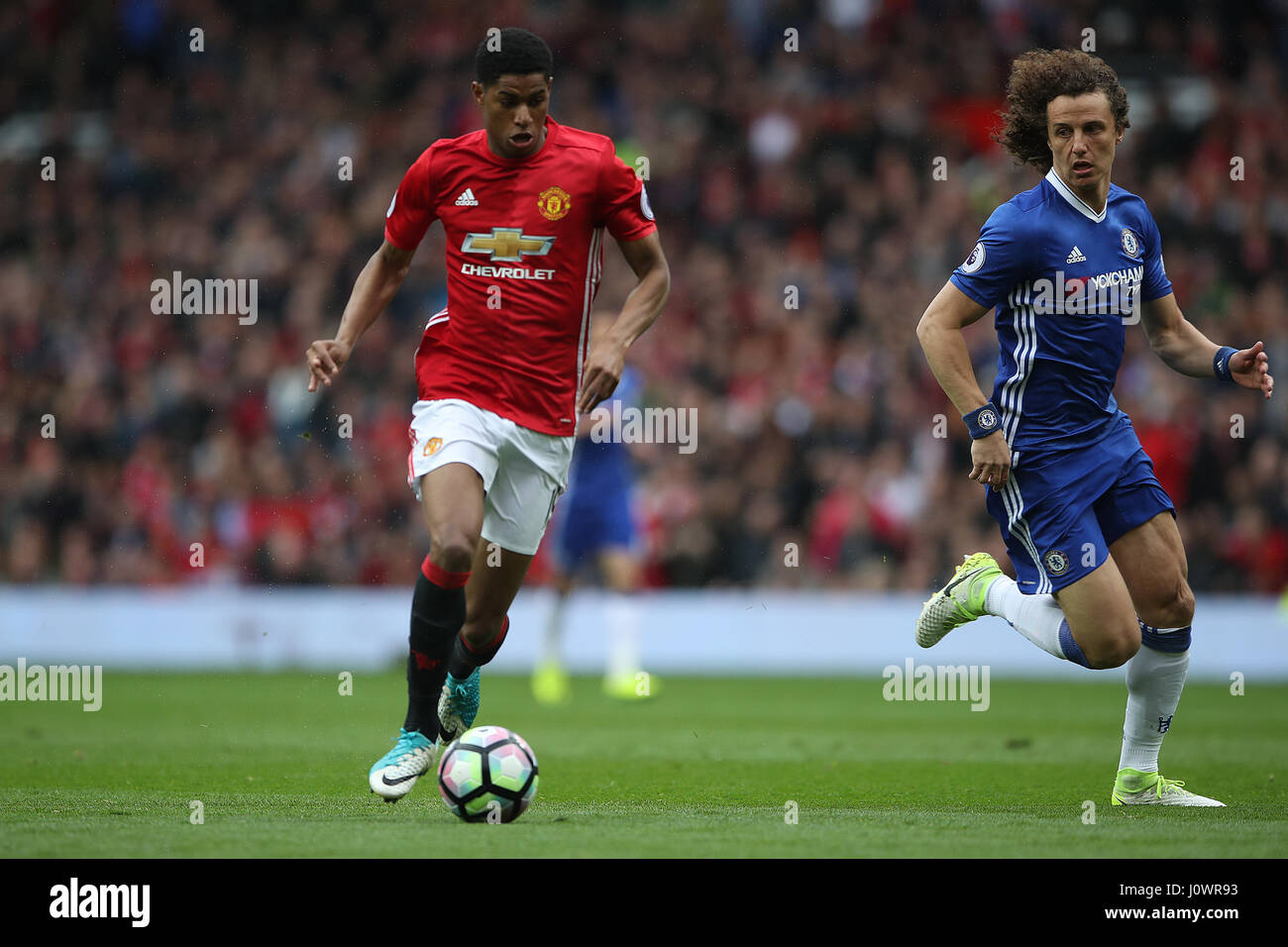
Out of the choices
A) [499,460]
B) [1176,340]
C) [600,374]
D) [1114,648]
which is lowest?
[1114,648]

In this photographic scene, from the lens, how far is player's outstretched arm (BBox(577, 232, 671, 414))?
617 cm

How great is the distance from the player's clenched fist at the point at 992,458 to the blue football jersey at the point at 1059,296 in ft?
0.87

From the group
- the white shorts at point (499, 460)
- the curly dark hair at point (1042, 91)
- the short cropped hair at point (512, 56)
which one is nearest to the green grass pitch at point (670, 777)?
the white shorts at point (499, 460)

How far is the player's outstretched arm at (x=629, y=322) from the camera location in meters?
6.17

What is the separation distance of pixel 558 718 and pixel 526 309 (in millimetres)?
4954

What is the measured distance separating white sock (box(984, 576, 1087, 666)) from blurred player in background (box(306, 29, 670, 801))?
6.09 feet

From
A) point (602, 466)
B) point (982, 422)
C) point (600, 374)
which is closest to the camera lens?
point (600, 374)

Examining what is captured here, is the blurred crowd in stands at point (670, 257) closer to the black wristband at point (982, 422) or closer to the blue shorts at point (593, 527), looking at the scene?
the blue shorts at point (593, 527)

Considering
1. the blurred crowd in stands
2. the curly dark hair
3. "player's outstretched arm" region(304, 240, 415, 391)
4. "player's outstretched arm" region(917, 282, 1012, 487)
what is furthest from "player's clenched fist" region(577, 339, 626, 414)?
the blurred crowd in stands

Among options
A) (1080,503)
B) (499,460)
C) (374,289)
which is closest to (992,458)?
(1080,503)

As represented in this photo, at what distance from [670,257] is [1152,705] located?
1381cm

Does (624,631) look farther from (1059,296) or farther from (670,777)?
(1059,296)

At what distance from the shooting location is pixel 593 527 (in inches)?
508

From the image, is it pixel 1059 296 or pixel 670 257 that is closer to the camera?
pixel 1059 296
